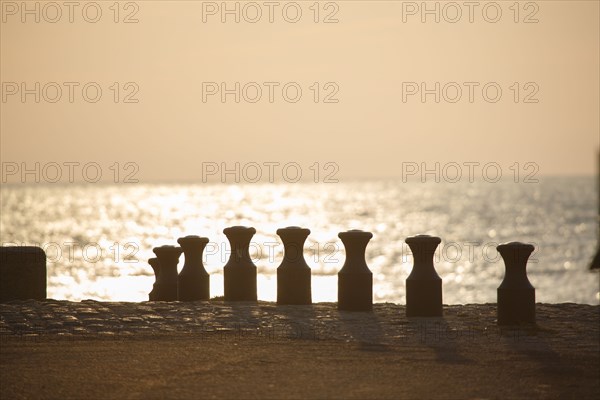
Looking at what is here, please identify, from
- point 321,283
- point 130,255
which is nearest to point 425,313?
point 321,283

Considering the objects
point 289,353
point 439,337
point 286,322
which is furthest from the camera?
point 286,322

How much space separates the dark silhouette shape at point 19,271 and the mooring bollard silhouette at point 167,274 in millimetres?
1544

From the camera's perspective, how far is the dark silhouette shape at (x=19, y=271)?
14.4 metres

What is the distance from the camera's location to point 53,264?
74000mm

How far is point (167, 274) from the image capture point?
14914 mm

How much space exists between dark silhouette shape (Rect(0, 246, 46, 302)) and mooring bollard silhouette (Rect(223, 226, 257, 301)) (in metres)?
2.51

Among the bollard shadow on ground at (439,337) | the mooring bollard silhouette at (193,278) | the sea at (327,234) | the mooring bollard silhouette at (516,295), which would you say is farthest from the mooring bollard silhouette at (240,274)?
the sea at (327,234)

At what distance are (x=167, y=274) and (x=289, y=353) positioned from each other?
5348 millimetres

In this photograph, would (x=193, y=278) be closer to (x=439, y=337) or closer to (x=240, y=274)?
(x=240, y=274)

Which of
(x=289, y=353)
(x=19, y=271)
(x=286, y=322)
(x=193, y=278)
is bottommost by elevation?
(x=289, y=353)

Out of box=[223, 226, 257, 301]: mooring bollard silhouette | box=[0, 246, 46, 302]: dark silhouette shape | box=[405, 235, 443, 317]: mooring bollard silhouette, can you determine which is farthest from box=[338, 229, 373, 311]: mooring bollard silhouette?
box=[0, 246, 46, 302]: dark silhouette shape

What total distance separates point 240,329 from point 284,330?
0.45 metres

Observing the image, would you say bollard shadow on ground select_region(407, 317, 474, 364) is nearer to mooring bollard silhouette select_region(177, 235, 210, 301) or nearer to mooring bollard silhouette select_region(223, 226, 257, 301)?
mooring bollard silhouette select_region(223, 226, 257, 301)

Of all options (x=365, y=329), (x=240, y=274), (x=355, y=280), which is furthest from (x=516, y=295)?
(x=240, y=274)
